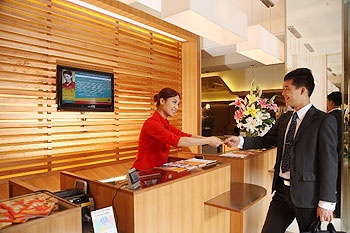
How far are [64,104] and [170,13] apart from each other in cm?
186

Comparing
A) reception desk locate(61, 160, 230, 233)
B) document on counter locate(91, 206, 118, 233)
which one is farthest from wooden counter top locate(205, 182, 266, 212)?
document on counter locate(91, 206, 118, 233)

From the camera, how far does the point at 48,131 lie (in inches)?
123

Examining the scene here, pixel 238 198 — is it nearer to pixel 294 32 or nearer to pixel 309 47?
pixel 309 47

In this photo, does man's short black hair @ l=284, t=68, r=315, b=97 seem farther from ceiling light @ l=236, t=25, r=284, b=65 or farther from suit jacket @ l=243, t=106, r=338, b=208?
ceiling light @ l=236, t=25, r=284, b=65

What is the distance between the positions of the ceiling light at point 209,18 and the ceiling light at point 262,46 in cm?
65

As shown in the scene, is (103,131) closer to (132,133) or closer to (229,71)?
(132,133)

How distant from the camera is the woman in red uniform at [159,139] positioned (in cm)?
218

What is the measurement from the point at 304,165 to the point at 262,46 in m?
2.14

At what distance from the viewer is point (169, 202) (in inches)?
64.6

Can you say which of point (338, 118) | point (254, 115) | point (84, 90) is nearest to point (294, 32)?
point (254, 115)

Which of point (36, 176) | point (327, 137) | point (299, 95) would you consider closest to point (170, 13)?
point (299, 95)

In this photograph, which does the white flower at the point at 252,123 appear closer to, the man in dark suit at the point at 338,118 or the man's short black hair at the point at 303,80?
the man in dark suit at the point at 338,118

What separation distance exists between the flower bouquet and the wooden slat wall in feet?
6.35

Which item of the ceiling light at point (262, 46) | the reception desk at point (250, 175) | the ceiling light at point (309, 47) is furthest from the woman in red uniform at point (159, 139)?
the ceiling light at point (309, 47)
